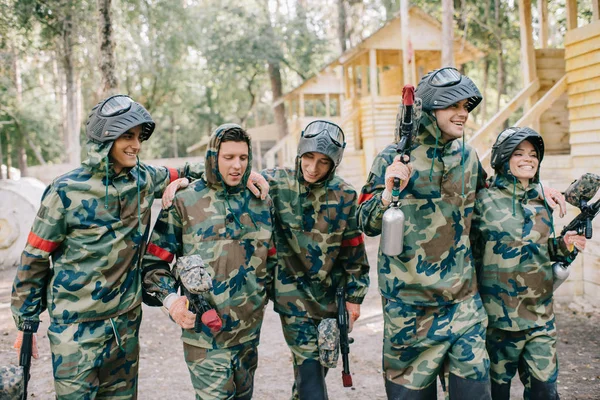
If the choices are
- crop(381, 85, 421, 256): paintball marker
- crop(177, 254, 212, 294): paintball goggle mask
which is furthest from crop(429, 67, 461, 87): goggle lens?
crop(177, 254, 212, 294): paintball goggle mask

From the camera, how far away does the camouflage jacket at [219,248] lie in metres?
3.74

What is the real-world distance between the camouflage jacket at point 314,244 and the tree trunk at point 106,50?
7939 millimetres

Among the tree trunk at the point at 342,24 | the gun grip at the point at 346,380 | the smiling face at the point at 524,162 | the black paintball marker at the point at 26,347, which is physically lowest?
the gun grip at the point at 346,380

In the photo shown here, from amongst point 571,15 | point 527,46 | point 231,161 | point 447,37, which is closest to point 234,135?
point 231,161

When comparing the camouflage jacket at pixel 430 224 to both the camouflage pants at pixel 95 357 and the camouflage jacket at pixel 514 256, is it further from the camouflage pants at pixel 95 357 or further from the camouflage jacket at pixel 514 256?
the camouflage pants at pixel 95 357

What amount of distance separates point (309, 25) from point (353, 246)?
27368mm

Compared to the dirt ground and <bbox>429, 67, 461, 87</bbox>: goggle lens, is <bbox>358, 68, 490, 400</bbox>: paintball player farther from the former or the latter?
the dirt ground

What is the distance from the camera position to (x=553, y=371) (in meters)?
4.04

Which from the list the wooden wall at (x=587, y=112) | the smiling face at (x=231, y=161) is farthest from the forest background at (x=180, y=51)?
the smiling face at (x=231, y=161)

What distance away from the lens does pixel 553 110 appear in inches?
414

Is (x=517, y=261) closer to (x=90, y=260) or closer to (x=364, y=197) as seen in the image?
(x=364, y=197)

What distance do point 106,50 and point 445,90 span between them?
29.6 ft

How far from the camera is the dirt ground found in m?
5.73

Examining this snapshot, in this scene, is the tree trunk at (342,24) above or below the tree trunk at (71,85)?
above
